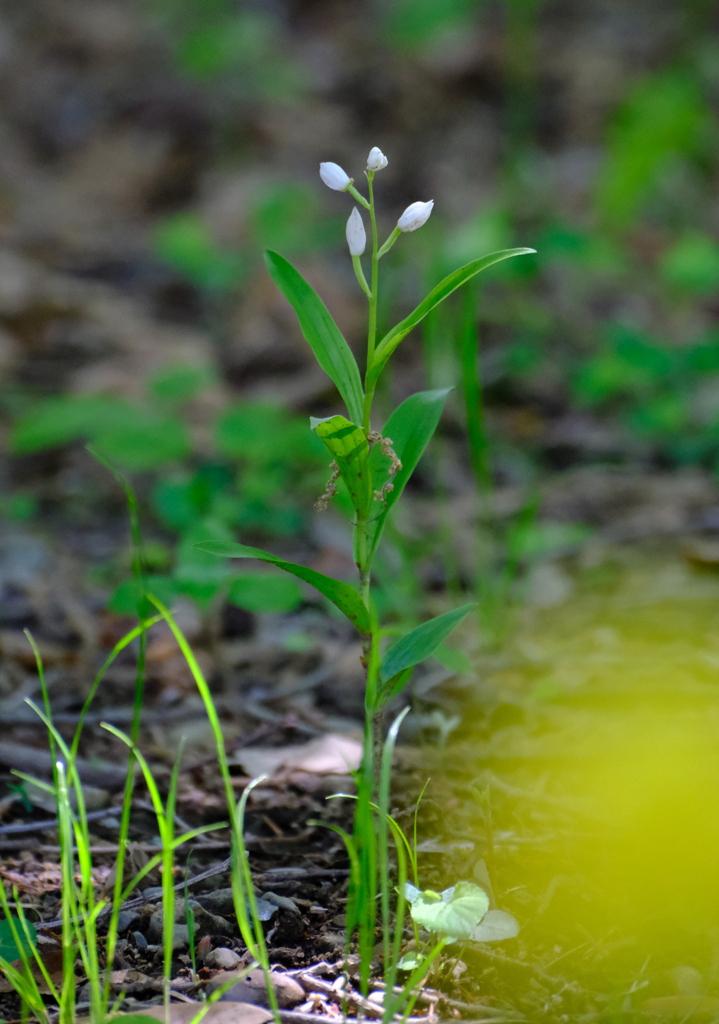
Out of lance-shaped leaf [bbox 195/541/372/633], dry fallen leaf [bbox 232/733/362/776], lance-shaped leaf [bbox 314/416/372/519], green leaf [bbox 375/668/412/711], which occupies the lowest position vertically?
dry fallen leaf [bbox 232/733/362/776]

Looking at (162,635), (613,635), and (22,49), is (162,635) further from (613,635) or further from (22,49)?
(22,49)

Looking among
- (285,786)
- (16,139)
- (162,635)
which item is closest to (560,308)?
(162,635)

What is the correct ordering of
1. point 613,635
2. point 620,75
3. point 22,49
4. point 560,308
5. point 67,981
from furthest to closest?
point 22,49 → point 620,75 → point 560,308 → point 613,635 → point 67,981

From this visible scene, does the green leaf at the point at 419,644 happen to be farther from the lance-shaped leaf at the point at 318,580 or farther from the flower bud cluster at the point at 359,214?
the flower bud cluster at the point at 359,214

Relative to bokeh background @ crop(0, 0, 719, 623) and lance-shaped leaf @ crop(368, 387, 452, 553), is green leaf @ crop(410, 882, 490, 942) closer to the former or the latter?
lance-shaped leaf @ crop(368, 387, 452, 553)

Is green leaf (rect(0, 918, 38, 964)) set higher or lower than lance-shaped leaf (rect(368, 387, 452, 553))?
lower

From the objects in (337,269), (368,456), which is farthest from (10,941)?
(337,269)

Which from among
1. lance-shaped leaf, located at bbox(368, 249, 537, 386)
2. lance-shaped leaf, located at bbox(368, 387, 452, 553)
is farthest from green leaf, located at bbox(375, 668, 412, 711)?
lance-shaped leaf, located at bbox(368, 249, 537, 386)

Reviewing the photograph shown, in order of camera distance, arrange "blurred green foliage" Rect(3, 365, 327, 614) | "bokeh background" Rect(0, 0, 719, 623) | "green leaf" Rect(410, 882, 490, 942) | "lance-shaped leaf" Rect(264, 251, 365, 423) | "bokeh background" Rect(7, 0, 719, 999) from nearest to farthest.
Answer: "green leaf" Rect(410, 882, 490, 942), "lance-shaped leaf" Rect(264, 251, 365, 423), "bokeh background" Rect(7, 0, 719, 999), "blurred green foliage" Rect(3, 365, 327, 614), "bokeh background" Rect(0, 0, 719, 623)

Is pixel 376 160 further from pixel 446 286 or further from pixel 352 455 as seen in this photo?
pixel 352 455
